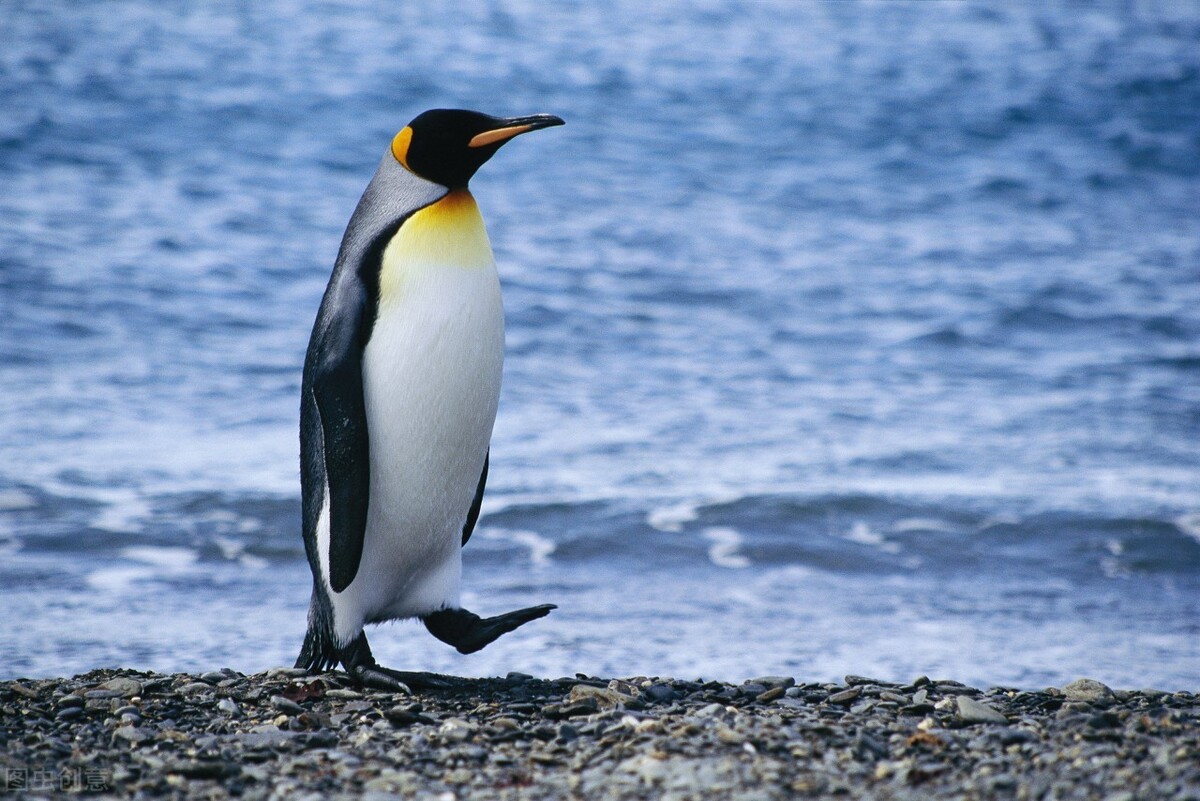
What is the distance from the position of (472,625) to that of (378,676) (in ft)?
0.93

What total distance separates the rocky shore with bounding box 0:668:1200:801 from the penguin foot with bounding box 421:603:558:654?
0.11 meters

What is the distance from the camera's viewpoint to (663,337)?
865 cm

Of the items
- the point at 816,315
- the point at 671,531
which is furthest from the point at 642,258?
the point at 671,531

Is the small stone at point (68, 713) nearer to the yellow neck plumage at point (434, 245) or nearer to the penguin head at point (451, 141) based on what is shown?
the yellow neck plumage at point (434, 245)

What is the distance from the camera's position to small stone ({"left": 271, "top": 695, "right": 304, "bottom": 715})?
3.11 meters

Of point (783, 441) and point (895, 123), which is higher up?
point (895, 123)

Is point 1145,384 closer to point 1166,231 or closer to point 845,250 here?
point 845,250

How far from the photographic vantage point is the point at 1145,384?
7848 millimetres

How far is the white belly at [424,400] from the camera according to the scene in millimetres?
3314

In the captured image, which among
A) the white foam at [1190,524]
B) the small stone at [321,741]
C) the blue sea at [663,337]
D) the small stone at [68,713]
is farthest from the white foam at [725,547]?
the small stone at [68,713]

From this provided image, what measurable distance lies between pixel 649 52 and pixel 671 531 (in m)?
12.8

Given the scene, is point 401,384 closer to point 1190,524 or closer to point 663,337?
point 1190,524

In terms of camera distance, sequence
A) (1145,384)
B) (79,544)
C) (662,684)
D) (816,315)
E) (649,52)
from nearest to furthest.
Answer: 1. (662,684)
2. (79,544)
3. (1145,384)
4. (816,315)
5. (649,52)

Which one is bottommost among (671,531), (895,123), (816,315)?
(671,531)
